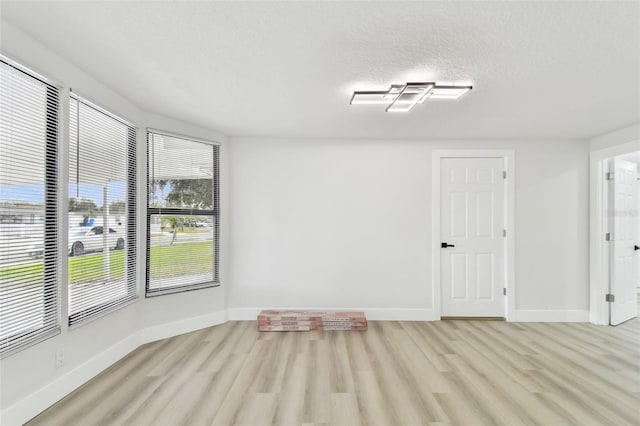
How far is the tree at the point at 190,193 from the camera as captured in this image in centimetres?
→ 352

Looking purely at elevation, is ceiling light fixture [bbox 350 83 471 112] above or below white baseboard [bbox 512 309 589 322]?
above

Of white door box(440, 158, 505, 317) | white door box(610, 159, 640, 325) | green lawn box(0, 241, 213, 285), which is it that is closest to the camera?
green lawn box(0, 241, 213, 285)

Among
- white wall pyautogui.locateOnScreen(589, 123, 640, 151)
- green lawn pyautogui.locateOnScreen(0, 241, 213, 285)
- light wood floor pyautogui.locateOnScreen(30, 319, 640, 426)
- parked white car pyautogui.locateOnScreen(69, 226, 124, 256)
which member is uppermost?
white wall pyautogui.locateOnScreen(589, 123, 640, 151)

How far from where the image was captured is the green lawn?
1.98 meters

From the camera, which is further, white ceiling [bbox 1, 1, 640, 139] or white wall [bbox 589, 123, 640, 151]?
white wall [bbox 589, 123, 640, 151]

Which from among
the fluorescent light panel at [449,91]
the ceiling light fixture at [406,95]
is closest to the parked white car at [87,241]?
the ceiling light fixture at [406,95]

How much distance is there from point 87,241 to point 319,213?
254 centimetres

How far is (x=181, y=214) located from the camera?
3.60m

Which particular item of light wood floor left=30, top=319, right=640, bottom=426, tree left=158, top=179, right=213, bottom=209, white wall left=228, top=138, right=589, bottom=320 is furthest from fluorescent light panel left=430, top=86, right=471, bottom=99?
tree left=158, top=179, right=213, bottom=209

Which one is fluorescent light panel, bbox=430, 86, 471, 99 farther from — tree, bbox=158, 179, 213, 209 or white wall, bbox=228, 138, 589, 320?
tree, bbox=158, 179, 213, 209

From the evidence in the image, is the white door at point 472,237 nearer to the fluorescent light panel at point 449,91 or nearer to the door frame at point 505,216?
the door frame at point 505,216

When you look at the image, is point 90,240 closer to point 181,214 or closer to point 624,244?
point 181,214

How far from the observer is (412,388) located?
2414 millimetres

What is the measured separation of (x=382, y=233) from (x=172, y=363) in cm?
282
